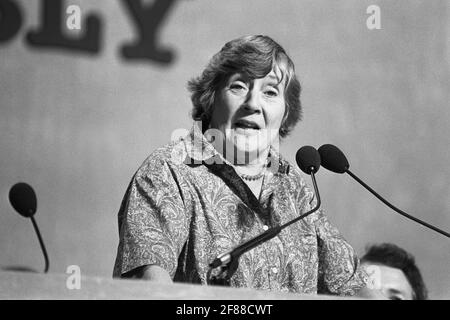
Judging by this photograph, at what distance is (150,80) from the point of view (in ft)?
10.0

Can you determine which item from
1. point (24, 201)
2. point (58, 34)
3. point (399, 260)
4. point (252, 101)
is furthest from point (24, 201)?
point (399, 260)

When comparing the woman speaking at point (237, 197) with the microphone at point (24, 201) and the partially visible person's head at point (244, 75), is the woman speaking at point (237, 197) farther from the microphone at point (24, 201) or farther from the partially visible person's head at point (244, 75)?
the microphone at point (24, 201)

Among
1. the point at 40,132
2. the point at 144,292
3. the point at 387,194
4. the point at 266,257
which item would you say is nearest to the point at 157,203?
the point at 266,257

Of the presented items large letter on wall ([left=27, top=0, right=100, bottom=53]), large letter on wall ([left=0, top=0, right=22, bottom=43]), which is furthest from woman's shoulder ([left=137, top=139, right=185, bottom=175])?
large letter on wall ([left=0, top=0, right=22, bottom=43])

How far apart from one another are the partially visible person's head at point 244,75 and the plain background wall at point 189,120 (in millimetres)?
77

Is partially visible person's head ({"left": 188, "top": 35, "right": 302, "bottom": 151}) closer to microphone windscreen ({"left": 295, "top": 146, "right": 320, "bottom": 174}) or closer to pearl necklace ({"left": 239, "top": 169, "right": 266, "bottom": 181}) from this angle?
pearl necklace ({"left": 239, "top": 169, "right": 266, "bottom": 181})

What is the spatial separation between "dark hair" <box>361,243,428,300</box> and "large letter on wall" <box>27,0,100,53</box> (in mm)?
1133

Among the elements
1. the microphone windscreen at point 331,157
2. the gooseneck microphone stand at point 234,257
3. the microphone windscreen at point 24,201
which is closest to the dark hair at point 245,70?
the microphone windscreen at point 331,157

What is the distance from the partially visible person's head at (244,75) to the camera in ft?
9.52

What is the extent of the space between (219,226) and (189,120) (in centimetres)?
50

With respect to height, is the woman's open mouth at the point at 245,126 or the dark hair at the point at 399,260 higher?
the woman's open mouth at the point at 245,126

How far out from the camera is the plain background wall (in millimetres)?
2871
